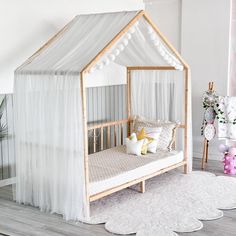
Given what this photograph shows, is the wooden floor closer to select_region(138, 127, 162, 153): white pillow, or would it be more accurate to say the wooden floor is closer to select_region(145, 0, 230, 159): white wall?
select_region(138, 127, 162, 153): white pillow

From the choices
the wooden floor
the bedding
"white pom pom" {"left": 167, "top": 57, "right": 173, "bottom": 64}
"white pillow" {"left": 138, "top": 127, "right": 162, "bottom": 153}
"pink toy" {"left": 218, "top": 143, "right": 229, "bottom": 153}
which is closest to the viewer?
the wooden floor

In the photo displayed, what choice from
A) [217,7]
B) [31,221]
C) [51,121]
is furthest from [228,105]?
[31,221]

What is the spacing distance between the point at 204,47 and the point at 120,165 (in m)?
2.69

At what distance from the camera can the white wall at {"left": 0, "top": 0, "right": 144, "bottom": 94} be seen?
5.07 metres

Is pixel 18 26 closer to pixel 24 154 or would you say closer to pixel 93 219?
pixel 24 154

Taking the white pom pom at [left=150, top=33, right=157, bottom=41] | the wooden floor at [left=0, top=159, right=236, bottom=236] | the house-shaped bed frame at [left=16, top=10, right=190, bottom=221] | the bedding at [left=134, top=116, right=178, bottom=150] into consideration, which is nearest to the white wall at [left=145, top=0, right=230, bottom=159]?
the house-shaped bed frame at [left=16, top=10, right=190, bottom=221]

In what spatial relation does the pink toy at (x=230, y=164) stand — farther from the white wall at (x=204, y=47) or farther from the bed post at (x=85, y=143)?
the bed post at (x=85, y=143)

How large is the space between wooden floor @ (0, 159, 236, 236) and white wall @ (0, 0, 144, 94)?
4.95ft

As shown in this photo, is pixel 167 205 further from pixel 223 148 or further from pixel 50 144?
pixel 223 148

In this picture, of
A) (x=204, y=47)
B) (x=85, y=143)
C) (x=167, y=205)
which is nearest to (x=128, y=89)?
(x=204, y=47)

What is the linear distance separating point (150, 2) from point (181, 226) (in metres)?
4.38

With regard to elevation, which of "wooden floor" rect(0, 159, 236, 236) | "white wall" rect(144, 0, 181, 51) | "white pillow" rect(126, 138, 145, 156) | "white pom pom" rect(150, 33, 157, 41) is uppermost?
"white wall" rect(144, 0, 181, 51)

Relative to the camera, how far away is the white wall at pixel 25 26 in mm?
5070

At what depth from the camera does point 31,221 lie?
425 centimetres
